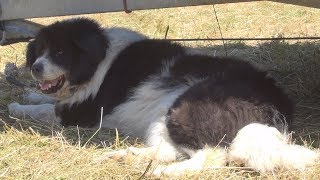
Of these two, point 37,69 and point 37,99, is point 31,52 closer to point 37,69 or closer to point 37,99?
point 37,69

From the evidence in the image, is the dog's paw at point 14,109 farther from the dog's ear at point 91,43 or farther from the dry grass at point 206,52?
the dog's ear at point 91,43

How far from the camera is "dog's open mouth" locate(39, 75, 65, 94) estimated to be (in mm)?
4113

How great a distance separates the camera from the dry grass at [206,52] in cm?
307

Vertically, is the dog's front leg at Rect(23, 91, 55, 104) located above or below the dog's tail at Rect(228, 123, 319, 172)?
below

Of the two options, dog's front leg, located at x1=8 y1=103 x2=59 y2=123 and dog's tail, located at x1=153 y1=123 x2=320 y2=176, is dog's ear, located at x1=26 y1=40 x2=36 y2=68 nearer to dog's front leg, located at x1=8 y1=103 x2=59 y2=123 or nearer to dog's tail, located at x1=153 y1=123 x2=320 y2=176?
dog's front leg, located at x1=8 y1=103 x2=59 y2=123

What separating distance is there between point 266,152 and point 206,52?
224cm

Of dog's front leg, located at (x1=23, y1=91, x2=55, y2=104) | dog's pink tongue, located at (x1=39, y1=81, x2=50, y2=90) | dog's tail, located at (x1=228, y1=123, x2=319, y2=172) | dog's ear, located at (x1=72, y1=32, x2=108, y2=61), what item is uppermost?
dog's ear, located at (x1=72, y1=32, x2=108, y2=61)

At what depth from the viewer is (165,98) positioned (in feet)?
12.4

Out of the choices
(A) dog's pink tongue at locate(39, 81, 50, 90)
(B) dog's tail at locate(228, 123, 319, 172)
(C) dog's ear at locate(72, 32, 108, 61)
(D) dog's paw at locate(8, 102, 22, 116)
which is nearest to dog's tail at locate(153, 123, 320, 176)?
(B) dog's tail at locate(228, 123, 319, 172)

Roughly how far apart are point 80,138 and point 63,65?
25.3 inches

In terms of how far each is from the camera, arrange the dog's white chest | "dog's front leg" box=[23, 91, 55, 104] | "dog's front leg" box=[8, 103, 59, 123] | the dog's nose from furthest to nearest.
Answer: "dog's front leg" box=[23, 91, 55, 104], "dog's front leg" box=[8, 103, 59, 123], the dog's nose, the dog's white chest

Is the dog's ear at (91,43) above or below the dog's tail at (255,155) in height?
above

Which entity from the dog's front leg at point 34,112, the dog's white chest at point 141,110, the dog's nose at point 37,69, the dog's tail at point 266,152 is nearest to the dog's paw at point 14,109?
the dog's front leg at point 34,112

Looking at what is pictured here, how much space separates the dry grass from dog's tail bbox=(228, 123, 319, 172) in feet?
0.18
